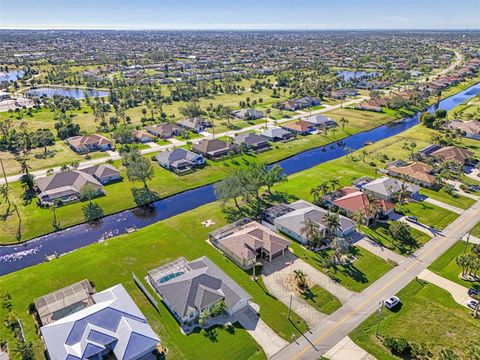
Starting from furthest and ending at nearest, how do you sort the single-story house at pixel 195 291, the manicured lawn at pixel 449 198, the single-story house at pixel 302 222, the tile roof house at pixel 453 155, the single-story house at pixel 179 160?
the tile roof house at pixel 453 155, the single-story house at pixel 179 160, the manicured lawn at pixel 449 198, the single-story house at pixel 302 222, the single-story house at pixel 195 291

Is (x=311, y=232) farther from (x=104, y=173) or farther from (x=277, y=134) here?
(x=277, y=134)

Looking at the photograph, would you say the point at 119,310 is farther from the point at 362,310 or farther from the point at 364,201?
the point at 364,201

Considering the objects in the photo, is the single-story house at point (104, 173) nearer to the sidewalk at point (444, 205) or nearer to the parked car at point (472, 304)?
the sidewalk at point (444, 205)

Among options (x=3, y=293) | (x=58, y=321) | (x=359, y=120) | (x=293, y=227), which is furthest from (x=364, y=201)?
(x=359, y=120)

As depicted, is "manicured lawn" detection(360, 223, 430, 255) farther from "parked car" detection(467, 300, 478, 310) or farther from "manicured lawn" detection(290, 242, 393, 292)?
"parked car" detection(467, 300, 478, 310)

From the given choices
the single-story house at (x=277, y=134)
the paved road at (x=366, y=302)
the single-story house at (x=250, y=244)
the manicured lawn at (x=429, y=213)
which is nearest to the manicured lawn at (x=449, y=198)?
the manicured lawn at (x=429, y=213)

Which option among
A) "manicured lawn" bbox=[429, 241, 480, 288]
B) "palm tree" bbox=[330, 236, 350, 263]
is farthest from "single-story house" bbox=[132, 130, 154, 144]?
"manicured lawn" bbox=[429, 241, 480, 288]

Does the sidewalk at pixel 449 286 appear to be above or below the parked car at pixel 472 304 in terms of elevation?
below
